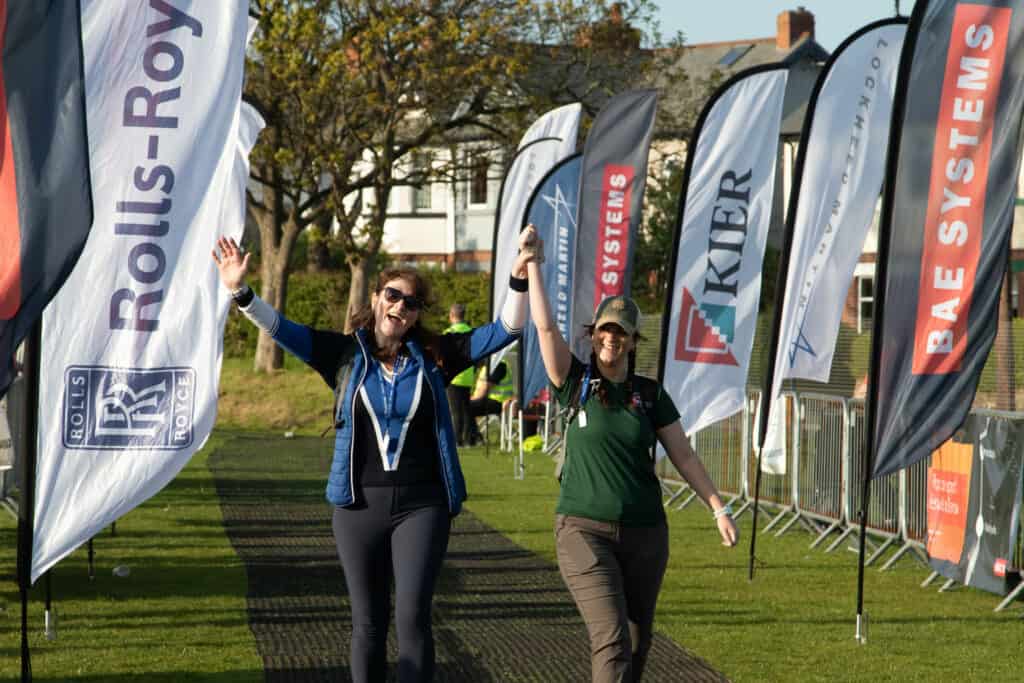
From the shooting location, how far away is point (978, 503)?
11.2 m

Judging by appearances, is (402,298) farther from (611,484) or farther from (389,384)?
(611,484)

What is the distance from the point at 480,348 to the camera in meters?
6.50

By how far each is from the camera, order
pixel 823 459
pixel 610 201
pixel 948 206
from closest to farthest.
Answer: pixel 948 206 → pixel 823 459 → pixel 610 201

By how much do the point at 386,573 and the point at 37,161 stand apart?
6.76ft

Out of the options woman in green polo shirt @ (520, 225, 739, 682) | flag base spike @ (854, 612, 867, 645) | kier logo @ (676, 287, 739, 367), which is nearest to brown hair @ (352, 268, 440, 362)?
woman in green polo shirt @ (520, 225, 739, 682)

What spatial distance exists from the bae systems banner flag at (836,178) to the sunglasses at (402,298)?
589 centimetres

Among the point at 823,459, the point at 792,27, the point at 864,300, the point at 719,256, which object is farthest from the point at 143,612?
the point at 792,27

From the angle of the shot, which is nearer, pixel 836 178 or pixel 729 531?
pixel 729 531

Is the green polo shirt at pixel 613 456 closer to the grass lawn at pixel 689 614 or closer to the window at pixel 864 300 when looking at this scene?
the grass lawn at pixel 689 614

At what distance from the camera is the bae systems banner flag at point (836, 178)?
12078mm

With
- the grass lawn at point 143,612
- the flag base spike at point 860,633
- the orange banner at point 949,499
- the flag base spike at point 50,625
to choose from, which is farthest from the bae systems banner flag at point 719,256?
the flag base spike at point 50,625

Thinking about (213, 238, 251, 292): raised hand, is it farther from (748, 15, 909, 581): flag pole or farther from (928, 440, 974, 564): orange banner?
(928, 440, 974, 564): orange banner

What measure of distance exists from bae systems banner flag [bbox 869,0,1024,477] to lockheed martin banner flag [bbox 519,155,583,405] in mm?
10060

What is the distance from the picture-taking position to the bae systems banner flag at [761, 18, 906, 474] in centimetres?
1208
